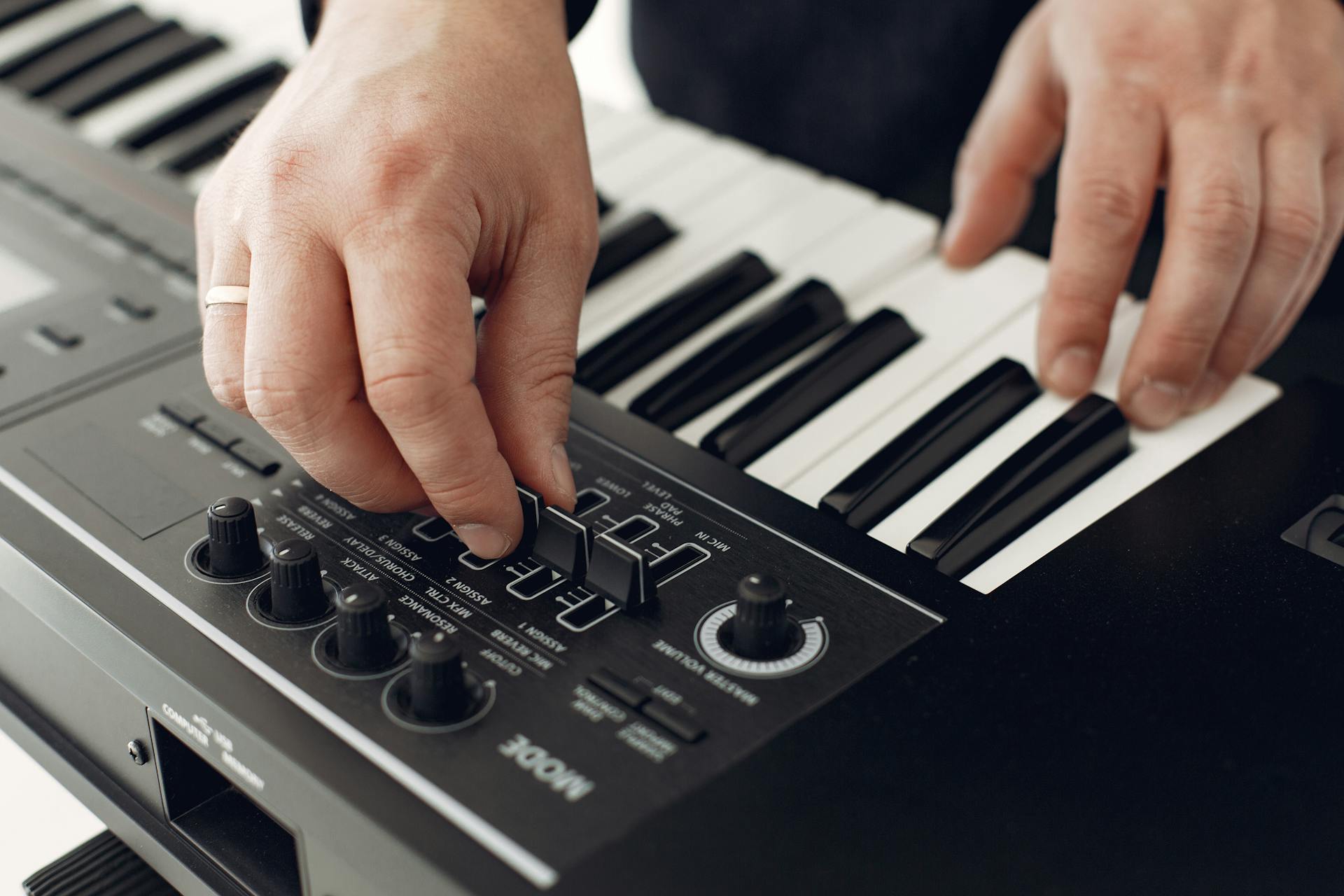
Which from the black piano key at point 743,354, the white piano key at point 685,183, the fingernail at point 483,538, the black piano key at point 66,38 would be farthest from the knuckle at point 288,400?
the black piano key at point 66,38

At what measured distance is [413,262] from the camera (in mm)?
918

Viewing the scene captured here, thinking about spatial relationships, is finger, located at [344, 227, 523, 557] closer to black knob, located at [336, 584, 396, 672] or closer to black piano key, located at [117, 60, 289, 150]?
black knob, located at [336, 584, 396, 672]

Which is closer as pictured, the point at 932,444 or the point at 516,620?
the point at 516,620

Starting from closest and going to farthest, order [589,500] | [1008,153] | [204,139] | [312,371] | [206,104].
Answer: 1. [312,371]
2. [589,500]
3. [1008,153]
4. [204,139]
5. [206,104]

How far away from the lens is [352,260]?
0.93 metres

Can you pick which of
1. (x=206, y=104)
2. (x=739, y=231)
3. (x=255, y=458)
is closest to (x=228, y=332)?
(x=255, y=458)

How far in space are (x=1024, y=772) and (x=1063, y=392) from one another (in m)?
0.49

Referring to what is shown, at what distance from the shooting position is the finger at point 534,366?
0.99 meters

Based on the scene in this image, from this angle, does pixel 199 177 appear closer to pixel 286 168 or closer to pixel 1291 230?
pixel 286 168

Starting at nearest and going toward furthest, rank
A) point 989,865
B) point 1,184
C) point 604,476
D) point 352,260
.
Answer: point 989,865 < point 352,260 < point 604,476 < point 1,184

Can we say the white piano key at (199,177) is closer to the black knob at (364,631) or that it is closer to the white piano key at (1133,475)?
the black knob at (364,631)

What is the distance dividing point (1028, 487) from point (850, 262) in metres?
0.42

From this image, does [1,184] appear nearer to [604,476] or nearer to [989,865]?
[604,476]

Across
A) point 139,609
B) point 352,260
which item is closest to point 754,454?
point 352,260
